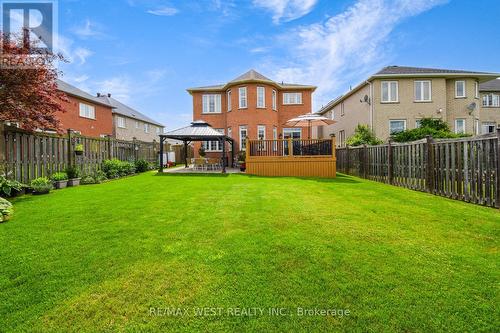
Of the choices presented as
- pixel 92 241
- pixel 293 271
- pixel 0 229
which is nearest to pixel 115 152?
pixel 0 229

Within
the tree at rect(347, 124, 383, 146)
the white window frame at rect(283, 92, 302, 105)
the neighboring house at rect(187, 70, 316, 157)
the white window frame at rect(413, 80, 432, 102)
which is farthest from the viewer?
the white window frame at rect(283, 92, 302, 105)

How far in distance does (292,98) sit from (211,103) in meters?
7.41

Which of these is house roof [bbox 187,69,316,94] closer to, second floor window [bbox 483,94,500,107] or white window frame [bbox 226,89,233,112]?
white window frame [bbox 226,89,233,112]

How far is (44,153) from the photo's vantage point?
9.62 meters

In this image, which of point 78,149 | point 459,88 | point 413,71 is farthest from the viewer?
point 459,88

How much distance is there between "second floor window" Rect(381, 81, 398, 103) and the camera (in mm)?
20609

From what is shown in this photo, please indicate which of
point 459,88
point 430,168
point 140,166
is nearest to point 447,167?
point 430,168

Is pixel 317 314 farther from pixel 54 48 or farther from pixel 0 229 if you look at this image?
pixel 54 48

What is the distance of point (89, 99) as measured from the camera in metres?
26.5

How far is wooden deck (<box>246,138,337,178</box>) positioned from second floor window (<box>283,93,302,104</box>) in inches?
399

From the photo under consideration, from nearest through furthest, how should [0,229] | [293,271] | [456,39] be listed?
[293,271] < [0,229] < [456,39]

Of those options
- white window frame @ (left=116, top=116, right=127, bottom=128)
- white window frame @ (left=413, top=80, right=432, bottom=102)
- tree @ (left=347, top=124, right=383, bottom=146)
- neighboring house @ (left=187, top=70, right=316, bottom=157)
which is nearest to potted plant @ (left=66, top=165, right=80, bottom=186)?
neighboring house @ (left=187, top=70, right=316, bottom=157)

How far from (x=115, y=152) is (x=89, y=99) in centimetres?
1562

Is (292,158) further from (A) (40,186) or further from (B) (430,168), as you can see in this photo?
(A) (40,186)
